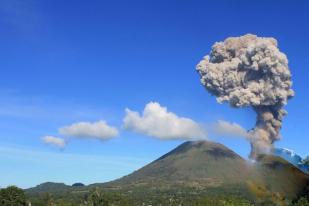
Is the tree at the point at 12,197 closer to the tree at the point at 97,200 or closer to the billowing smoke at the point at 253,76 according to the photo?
the tree at the point at 97,200

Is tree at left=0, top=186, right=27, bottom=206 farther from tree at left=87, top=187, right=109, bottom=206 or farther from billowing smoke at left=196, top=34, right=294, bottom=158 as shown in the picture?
billowing smoke at left=196, top=34, right=294, bottom=158

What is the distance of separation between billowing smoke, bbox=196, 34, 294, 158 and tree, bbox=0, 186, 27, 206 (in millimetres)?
60330

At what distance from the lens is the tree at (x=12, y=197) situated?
12938cm

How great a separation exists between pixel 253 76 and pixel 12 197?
76740 mm

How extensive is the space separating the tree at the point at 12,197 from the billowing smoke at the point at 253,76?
198 feet

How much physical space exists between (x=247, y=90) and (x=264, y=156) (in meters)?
153

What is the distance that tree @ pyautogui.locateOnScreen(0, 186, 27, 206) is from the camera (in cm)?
12938

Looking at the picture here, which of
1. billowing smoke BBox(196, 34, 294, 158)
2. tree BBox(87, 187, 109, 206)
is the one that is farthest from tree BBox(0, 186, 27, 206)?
billowing smoke BBox(196, 34, 294, 158)

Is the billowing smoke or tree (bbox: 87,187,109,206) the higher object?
the billowing smoke

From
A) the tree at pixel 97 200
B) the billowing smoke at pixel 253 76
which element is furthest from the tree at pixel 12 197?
the billowing smoke at pixel 253 76

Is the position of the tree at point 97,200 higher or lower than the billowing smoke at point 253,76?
lower

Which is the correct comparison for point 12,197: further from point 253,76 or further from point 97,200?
point 253,76

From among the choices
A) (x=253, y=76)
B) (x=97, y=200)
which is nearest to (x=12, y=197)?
(x=97, y=200)

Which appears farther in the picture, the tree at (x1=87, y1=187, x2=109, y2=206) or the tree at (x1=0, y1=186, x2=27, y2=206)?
the tree at (x1=87, y1=187, x2=109, y2=206)
